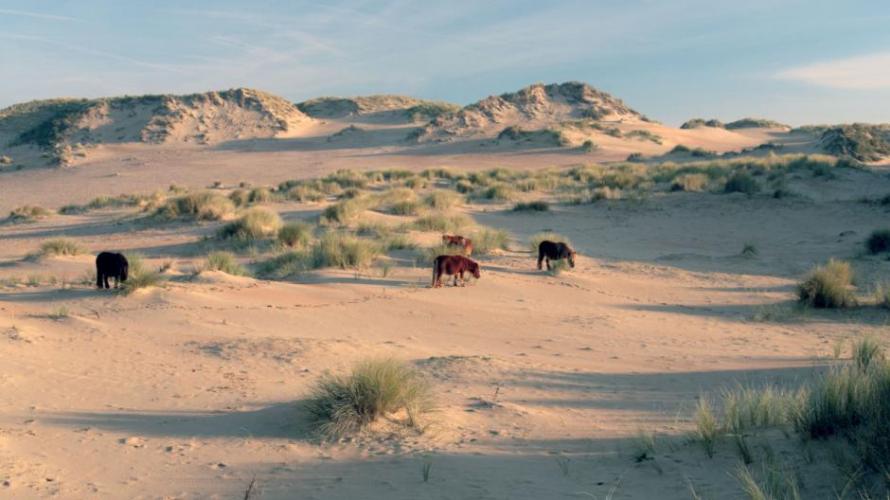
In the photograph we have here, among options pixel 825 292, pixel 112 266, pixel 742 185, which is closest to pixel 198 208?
pixel 112 266

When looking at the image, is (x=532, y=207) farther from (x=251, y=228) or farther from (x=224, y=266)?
(x=224, y=266)

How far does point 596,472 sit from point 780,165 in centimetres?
3356

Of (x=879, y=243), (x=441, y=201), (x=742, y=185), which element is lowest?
(x=879, y=243)

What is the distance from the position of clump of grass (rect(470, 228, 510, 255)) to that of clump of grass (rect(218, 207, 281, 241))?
5.73 metres

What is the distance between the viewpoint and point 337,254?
15.6 m

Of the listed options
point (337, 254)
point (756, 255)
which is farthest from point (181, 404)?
point (756, 255)

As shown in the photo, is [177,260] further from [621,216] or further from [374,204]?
[621,216]

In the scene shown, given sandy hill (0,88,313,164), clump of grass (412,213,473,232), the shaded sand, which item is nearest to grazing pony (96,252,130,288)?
the shaded sand

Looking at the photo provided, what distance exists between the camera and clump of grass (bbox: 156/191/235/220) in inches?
934

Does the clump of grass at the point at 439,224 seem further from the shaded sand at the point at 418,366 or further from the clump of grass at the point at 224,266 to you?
the clump of grass at the point at 224,266

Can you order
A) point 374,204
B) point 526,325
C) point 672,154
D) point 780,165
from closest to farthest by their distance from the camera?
point 526,325, point 374,204, point 780,165, point 672,154

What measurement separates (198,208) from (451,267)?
13.4 m

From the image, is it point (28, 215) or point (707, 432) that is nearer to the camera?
point (707, 432)

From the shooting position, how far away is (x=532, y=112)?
246 ft
